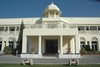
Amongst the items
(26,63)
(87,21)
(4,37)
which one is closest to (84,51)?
(87,21)

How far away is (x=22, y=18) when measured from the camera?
38375 millimetres

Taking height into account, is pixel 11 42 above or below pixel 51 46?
above

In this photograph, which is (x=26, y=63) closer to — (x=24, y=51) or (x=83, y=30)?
(x=24, y=51)

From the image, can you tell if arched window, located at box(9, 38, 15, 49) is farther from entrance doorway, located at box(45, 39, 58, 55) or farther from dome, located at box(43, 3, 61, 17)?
dome, located at box(43, 3, 61, 17)

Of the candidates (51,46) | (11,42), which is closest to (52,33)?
(51,46)

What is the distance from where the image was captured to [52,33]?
25.9 m

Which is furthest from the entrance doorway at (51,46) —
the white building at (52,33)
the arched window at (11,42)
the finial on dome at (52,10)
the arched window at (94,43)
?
the arched window at (94,43)

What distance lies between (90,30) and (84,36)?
2195 mm

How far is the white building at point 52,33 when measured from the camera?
85.4 feet

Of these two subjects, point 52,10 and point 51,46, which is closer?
point 51,46

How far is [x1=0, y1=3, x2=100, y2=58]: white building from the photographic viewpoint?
26.0 metres

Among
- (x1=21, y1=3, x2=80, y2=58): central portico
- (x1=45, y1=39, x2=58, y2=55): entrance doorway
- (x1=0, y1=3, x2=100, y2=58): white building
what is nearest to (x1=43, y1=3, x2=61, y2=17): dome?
(x1=0, y1=3, x2=100, y2=58): white building

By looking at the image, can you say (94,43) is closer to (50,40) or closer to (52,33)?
(50,40)

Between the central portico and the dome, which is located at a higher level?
the dome
